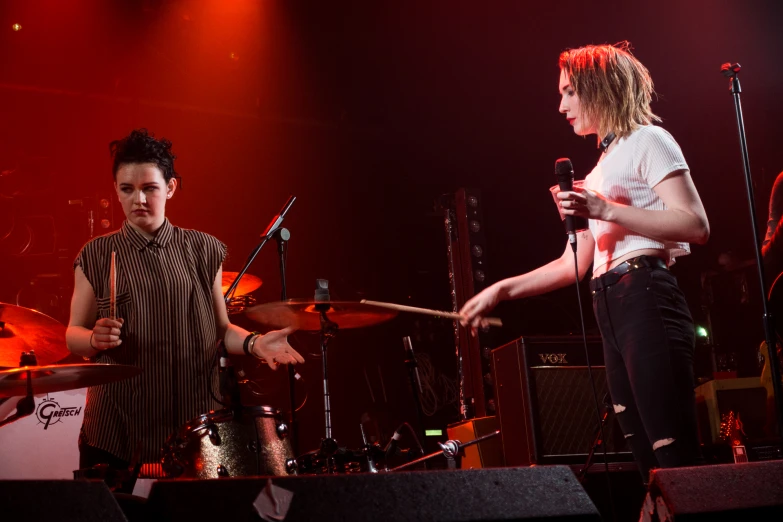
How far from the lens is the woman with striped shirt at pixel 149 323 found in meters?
2.73

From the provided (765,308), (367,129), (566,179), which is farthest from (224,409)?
(367,129)

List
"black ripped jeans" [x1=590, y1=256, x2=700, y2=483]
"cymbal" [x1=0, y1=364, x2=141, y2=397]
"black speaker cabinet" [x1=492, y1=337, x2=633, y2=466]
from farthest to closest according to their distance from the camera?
1. "black speaker cabinet" [x1=492, y1=337, x2=633, y2=466]
2. "cymbal" [x1=0, y1=364, x2=141, y2=397]
3. "black ripped jeans" [x1=590, y1=256, x2=700, y2=483]

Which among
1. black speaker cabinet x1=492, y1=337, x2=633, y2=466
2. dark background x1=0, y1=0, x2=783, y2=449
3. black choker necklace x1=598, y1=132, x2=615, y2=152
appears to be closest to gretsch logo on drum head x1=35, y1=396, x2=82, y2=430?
dark background x1=0, y1=0, x2=783, y2=449

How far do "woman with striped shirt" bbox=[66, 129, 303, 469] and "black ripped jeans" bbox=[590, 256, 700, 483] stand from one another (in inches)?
46.7

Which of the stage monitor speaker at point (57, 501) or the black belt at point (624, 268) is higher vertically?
the black belt at point (624, 268)

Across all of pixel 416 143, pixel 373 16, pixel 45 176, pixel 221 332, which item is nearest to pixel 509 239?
pixel 416 143

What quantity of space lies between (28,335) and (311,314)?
1.35 meters

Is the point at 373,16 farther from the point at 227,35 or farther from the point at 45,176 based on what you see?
the point at 45,176

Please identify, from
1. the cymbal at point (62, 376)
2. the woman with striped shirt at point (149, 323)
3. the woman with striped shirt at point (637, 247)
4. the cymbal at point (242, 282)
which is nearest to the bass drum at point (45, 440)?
the cymbal at point (242, 282)

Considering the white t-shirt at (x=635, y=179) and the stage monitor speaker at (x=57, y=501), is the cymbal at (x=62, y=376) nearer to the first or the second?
the stage monitor speaker at (x=57, y=501)

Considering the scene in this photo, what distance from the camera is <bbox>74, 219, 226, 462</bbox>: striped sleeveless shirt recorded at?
2.74m

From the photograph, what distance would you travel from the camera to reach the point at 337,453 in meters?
3.56

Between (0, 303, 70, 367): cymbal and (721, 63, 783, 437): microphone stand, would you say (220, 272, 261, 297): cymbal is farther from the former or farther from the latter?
(721, 63, 783, 437): microphone stand

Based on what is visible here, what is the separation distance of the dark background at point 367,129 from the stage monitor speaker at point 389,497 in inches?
205
